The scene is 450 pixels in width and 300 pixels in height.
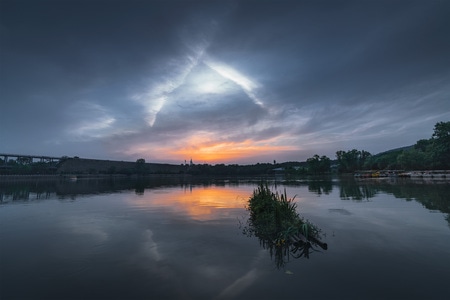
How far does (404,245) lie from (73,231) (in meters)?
19.5

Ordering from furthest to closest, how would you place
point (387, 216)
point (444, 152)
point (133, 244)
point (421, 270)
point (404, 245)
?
point (444, 152), point (387, 216), point (133, 244), point (404, 245), point (421, 270)

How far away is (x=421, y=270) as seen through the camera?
30.9ft

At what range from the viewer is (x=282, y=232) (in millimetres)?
13312

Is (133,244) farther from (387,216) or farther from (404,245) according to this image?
(387,216)

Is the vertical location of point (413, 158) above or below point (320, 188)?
above

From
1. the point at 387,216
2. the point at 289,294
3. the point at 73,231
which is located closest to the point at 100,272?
the point at 289,294

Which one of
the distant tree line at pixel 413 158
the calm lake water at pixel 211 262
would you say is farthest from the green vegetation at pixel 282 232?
the distant tree line at pixel 413 158

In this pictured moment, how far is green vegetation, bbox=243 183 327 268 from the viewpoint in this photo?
11.8m

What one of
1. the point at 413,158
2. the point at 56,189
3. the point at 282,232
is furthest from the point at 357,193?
the point at 413,158

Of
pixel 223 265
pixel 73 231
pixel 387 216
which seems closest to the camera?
pixel 223 265

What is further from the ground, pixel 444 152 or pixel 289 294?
pixel 444 152

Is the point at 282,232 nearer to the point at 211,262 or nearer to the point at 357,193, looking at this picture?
the point at 211,262

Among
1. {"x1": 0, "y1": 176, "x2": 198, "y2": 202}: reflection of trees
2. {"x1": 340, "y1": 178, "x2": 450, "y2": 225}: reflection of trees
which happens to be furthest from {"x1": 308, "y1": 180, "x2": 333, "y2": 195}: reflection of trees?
{"x1": 0, "y1": 176, "x2": 198, "y2": 202}: reflection of trees

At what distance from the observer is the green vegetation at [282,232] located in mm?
11805
